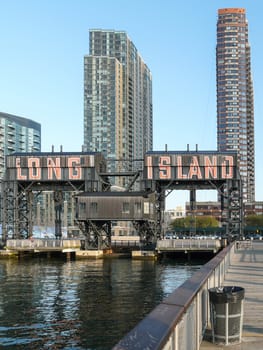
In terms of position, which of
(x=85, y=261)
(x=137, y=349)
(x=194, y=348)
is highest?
(x=137, y=349)

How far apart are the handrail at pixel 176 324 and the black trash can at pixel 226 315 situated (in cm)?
40

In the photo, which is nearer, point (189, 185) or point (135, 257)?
point (135, 257)

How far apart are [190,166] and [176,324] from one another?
252 ft

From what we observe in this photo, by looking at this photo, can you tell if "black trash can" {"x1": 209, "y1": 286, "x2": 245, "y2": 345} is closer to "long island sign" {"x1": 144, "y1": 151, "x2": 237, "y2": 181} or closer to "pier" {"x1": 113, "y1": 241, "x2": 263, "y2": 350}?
"pier" {"x1": 113, "y1": 241, "x2": 263, "y2": 350}

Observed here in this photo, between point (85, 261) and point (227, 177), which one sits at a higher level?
point (227, 177)

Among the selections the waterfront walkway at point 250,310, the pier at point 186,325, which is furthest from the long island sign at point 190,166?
the pier at point 186,325

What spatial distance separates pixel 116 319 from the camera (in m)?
29.5

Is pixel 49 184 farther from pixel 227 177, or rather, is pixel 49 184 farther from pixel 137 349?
pixel 137 349

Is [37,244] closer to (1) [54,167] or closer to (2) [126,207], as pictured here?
(1) [54,167]

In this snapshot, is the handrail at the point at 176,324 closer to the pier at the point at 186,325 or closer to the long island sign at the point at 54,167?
the pier at the point at 186,325

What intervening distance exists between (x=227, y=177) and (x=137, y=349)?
7965cm

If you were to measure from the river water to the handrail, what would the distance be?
38.1 feet

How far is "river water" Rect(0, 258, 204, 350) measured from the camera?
83.1ft

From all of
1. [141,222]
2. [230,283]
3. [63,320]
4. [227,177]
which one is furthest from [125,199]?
[230,283]
